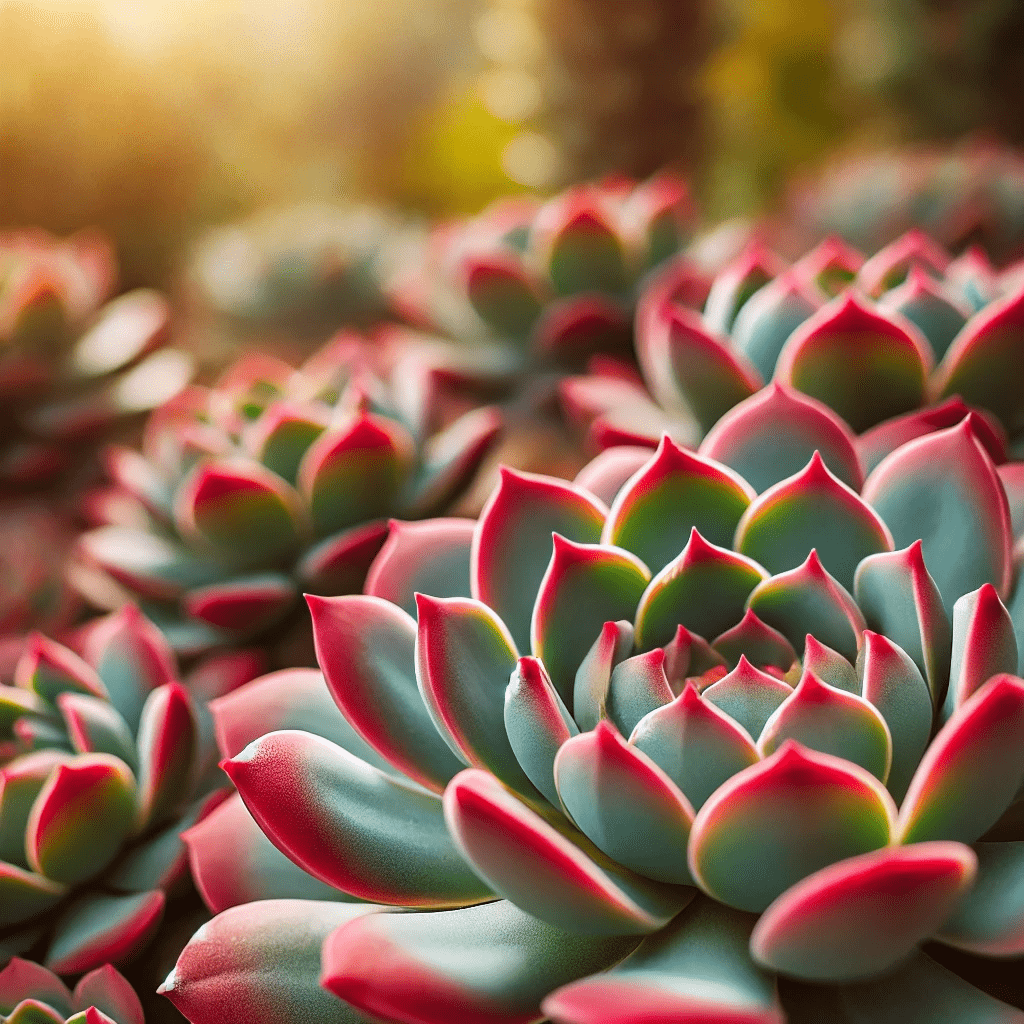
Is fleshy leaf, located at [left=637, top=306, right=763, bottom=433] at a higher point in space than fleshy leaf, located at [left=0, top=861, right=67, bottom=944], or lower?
higher

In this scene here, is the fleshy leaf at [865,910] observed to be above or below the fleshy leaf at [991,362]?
Answer: below

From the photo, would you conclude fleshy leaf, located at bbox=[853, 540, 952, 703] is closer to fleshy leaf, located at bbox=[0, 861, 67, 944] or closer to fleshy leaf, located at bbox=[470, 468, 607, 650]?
fleshy leaf, located at bbox=[470, 468, 607, 650]

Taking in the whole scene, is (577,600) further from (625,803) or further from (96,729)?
(96,729)

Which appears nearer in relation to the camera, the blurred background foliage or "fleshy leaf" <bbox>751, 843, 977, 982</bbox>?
"fleshy leaf" <bbox>751, 843, 977, 982</bbox>

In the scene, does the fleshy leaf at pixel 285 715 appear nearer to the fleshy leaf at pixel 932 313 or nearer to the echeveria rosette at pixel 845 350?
the echeveria rosette at pixel 845 350

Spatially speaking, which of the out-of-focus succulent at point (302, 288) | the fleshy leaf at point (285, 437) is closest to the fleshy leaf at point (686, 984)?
the fleshy leaf at point (285, 437)

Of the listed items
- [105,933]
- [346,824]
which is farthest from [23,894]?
[346,824]

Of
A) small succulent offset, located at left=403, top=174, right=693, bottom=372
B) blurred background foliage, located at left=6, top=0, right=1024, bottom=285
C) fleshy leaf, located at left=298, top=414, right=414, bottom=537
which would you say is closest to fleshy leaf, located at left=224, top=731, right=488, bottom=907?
fleshy leaf, located at left=298, top=414, right=414, bottom=537
